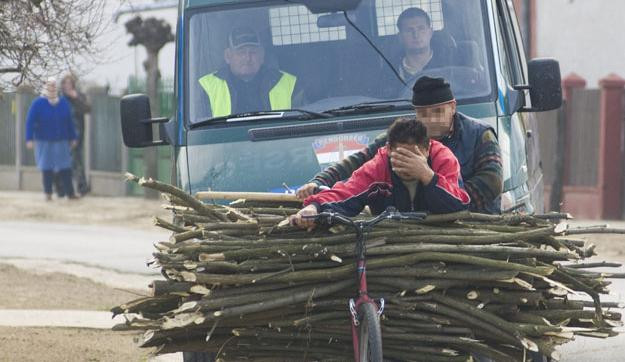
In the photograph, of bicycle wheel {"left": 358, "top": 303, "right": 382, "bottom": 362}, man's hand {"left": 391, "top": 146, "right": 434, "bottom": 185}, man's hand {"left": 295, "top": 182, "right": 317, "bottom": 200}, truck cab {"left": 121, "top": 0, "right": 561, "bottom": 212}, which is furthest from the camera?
truck cab {"left": 121, "top": 0, "right": 561, "bottom": 212}

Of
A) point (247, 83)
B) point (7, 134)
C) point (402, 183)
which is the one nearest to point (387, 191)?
point (402, 183)

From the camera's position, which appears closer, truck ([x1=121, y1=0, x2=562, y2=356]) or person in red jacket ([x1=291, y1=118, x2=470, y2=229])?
person in red jacket ([x1=291, y1=118, x2=470, y2=229])

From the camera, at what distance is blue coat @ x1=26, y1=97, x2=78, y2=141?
2456cm

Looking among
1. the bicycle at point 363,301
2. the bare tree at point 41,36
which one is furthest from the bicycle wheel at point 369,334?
the bare tree at point 41,36

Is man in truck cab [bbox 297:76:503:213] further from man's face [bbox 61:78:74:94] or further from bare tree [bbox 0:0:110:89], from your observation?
man's face [bbox 61:78:74:94]

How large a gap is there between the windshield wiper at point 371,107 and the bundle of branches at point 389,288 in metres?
2.12

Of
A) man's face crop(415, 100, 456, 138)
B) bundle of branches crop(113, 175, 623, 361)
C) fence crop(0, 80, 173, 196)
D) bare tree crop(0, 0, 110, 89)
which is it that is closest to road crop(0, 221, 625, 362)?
fence crop(0, 80, 173, 196)

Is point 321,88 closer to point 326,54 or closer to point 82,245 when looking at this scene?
point 326,54

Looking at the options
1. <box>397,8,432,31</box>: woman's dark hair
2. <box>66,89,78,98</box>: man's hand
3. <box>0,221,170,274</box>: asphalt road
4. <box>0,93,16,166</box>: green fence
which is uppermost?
<box>397,8,432,31</box>: woman's dark hair

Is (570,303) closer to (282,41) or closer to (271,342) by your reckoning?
(271,342)

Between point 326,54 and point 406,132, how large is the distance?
2684 mm

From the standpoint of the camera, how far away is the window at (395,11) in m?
8.82

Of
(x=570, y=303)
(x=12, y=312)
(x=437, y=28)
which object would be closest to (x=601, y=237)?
(x=12, y=312)

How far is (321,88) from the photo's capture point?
28.5ft
